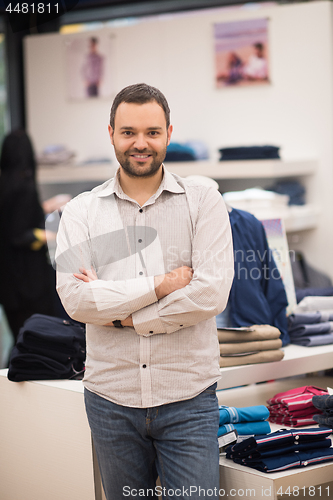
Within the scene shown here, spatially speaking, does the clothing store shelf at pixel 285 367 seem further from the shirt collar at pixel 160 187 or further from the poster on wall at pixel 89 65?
the poster on wall at pixel 89 65

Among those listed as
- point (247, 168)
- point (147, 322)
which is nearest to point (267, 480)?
point (147, 322)

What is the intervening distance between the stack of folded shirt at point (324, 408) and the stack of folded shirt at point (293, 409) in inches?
2.4

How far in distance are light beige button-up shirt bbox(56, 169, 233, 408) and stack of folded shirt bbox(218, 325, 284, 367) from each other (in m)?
0.62

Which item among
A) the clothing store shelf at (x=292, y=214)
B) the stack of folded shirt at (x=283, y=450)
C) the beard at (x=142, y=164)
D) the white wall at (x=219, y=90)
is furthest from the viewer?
the white wall at (x=219, y=90)

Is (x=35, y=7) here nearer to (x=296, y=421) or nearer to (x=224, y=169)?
(x=224, y=169)

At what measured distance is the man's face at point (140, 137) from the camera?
1.71 metres

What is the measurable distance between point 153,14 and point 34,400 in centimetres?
339

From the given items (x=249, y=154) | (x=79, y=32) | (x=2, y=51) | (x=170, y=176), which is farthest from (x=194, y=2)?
(x=170, y=176)

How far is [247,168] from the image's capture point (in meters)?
3.94

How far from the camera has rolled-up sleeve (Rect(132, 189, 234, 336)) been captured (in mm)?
1667

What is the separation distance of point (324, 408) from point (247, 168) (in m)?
2.10

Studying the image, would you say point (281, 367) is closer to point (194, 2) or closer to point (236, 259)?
point (236, 259)

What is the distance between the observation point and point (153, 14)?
15.1 ft

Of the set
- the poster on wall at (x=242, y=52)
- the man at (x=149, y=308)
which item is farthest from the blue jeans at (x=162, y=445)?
the poster on wall at (x=242, y=52)
